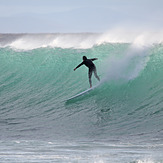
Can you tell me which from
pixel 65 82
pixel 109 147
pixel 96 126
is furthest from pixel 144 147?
pixel 65 82

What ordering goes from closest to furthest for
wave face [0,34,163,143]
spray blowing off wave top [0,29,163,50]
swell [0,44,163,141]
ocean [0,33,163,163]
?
ocean [0,33,163,163] < wave face [0,34,163,143] < swell [0,44,163,141] < spray blowing off wave top [0,29,163,50]

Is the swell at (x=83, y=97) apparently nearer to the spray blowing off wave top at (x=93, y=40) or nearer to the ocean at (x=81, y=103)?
the ocean at (x=81, y=103)

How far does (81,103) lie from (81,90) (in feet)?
6.08

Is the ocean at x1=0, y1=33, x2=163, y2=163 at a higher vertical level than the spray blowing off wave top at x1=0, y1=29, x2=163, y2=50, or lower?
lower

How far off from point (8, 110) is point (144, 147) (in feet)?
19.7

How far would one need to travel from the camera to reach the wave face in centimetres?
1071

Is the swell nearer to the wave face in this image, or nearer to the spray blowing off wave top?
the wave face

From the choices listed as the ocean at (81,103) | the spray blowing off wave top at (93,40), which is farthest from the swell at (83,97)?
the spray blowing off wave top at (93,40)

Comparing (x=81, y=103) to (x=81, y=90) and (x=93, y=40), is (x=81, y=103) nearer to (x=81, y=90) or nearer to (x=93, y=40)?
(x=81, y=90)

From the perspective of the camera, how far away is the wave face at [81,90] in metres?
10.7

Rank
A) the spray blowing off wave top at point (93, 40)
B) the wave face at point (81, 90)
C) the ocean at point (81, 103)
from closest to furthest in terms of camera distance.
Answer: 1. the ocean at point (81, 103)
2. the wave face at point (81, 90)
3. the spray blowing off wave top at point (93, 40)

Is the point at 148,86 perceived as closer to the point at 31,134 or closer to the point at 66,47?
the point at 31,134

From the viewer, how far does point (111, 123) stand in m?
11.2

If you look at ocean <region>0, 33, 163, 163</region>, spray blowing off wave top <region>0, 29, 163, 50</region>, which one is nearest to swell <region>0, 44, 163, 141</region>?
ocean <region>0, 33, 163, 163</region>
